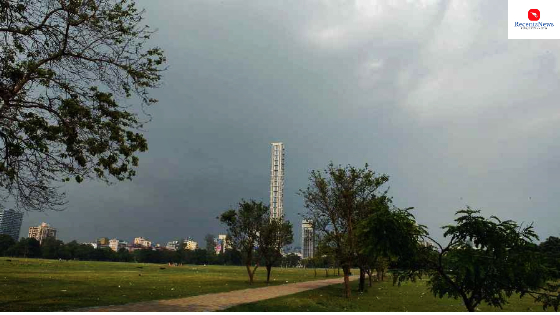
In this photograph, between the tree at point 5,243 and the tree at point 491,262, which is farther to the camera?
the tree at point 5,243

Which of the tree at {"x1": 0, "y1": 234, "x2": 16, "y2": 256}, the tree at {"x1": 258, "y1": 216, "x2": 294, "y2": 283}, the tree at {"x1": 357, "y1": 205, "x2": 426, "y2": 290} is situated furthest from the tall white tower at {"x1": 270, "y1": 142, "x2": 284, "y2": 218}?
the tree at {"x1": 357, "y1": 205, "x2": 426, "y2": 290}

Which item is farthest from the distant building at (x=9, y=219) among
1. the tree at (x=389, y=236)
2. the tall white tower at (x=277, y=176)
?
the tall white tower at (x=277, y=176)

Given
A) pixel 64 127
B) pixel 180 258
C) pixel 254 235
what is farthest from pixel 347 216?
pixel 180 258

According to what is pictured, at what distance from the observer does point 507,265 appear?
29.3 feet

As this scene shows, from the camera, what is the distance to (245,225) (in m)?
42.1

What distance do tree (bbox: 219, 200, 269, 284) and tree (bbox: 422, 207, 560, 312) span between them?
109 feet

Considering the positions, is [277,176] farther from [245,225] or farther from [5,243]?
[245,225]

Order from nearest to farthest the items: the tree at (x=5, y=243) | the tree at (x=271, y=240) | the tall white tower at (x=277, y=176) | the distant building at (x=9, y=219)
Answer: the distant building at (x=9, y=219) → the tree at (x=271, y=240) → the tree at (x=5, y=243) → the tall white tower at (x=277, y=176)

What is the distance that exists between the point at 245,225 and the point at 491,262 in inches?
1369

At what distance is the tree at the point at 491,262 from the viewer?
28.9ft

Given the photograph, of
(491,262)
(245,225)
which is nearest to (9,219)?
(245,225)

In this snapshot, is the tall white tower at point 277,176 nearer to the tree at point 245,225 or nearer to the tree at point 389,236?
the tree at point 245,225

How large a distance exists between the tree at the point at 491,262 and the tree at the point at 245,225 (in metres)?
33.1

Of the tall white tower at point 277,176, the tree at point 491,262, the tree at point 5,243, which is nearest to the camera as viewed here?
the tree at point 491,262
